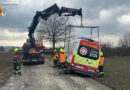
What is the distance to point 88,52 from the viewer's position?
10477 mm

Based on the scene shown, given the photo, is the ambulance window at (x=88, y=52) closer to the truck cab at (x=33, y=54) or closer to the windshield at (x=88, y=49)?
the windshield at (x=88, y=49)

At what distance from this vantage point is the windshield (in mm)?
10305

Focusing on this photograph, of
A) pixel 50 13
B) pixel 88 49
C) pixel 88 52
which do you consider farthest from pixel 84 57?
pixel 50 13

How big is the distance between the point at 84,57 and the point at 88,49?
61cm

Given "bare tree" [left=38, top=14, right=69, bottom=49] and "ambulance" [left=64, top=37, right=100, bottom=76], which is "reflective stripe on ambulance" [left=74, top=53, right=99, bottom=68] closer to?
"ambulance" [left=64, top=37, right=100, bottom=76]

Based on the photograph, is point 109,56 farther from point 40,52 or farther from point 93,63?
point 93,63

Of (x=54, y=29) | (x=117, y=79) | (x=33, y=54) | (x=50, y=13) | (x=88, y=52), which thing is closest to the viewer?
(x=117, y=79)

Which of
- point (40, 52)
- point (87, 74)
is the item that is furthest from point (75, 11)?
point (40, 52)

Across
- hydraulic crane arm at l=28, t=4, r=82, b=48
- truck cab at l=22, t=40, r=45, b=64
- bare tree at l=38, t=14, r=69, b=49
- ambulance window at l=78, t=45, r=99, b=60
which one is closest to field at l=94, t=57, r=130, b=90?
ambulance window at l=78, t=45, r=99, b=60

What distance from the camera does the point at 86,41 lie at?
1043 centimetres

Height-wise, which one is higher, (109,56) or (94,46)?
(94,46)

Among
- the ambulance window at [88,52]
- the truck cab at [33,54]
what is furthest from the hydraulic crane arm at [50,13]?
the ambulance window at [88,52]

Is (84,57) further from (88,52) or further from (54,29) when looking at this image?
(54,29)

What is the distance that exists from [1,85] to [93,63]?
5.84m
